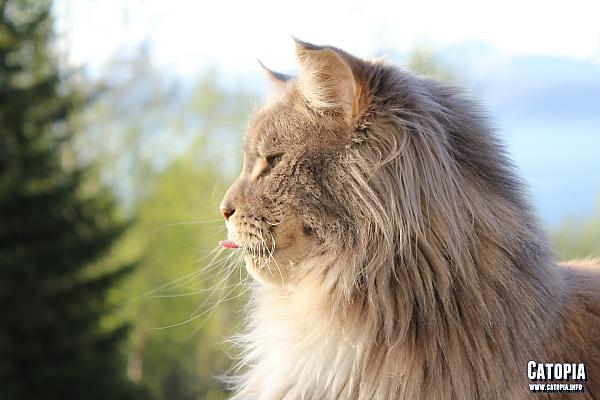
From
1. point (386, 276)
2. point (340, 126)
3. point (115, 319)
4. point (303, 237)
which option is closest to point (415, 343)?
point (386, 276)

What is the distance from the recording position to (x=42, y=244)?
1622 cm

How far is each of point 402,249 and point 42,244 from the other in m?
15.1

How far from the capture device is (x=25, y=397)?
15.8 metres

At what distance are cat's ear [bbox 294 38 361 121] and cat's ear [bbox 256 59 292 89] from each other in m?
0.44

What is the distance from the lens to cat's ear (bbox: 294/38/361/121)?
2.43 meters

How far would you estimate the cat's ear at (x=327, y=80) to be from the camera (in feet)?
7.96

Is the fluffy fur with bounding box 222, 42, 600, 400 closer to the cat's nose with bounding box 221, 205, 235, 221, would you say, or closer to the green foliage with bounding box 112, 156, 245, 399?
the cat's nose with bounding box 221, 205, 235, 221

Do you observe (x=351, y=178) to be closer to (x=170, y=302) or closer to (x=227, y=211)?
(x=227, y=211)

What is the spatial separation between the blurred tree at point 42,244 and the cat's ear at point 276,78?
13.3 metres

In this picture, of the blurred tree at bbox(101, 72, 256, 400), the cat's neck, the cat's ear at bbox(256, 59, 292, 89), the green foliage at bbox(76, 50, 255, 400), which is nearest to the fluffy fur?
the cat's neck

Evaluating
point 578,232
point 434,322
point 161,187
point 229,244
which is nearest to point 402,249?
point 434,322

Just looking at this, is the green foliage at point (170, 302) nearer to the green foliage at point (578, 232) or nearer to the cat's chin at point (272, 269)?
the green foliage at point (578, 232)

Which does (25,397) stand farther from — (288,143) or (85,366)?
(288,143)

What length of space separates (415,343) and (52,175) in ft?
49.6
